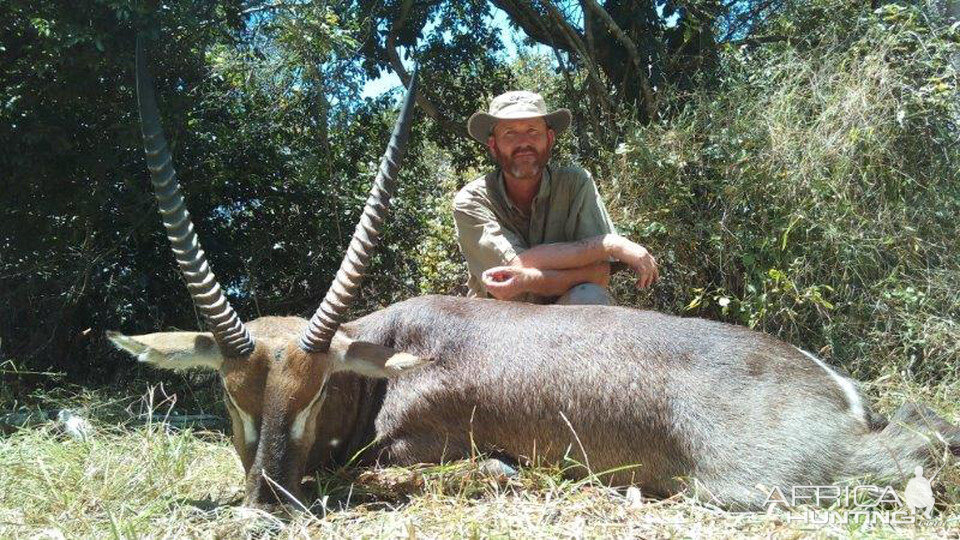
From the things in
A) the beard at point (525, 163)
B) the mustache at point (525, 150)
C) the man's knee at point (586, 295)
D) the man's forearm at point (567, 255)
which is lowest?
the man's knee at point (586, 295)

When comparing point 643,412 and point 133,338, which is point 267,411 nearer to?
point 133,338

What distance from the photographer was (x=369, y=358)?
159 inches

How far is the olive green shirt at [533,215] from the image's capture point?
5.79 m

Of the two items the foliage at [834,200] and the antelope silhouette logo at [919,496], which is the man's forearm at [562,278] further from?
the antelope silhouette logo at [919,496]

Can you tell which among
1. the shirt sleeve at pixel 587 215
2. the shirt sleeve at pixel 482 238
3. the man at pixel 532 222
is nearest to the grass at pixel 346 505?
the man at pixel 532 222

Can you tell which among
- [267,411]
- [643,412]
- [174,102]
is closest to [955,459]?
[643,412]

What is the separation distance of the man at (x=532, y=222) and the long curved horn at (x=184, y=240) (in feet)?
6.39

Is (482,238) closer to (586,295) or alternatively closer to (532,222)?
(532,222)

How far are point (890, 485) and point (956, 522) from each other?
1.02ft

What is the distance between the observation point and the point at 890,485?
3.46m

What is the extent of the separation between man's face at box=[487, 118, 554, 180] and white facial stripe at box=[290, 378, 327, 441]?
2.47 m

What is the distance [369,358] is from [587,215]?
2.35m

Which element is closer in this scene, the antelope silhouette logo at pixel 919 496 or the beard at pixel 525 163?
the antelope silhouette logo at pixel 919 496

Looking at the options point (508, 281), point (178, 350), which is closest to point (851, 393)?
point (508, 281)
